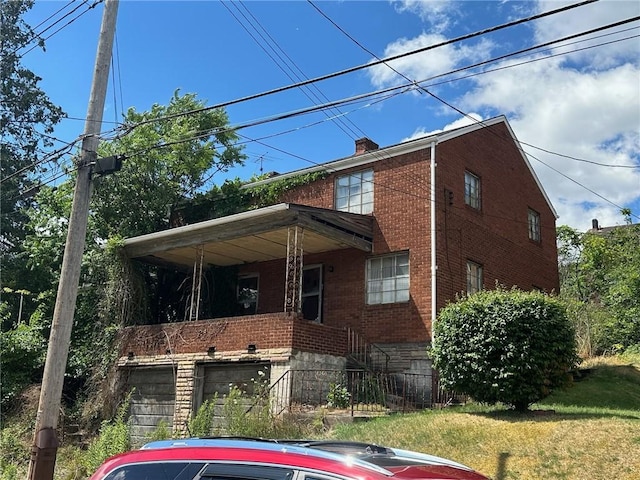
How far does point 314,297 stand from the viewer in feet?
63.1

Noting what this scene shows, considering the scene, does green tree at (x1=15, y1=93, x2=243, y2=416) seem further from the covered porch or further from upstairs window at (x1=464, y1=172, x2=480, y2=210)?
upstairs window at (x1=464, y1=172, x2=480, y2=210)

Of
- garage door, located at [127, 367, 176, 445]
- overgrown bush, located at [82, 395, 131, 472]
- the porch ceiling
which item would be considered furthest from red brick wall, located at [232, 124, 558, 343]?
overgrown bush, located at [82, 395, 131, 472]

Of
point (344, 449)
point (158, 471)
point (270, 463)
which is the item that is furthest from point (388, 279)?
point (270, 463)

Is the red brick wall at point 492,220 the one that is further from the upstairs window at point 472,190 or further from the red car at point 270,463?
the red car at point 270,463

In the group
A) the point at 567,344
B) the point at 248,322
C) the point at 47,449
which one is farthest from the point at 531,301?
the point at 47,449

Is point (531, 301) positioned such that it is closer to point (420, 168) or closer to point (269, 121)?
point (269, 121)

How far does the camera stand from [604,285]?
29484 mm

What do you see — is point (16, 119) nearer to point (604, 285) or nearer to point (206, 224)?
point (206, 224)

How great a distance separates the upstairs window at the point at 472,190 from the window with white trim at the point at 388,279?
9.57 feet

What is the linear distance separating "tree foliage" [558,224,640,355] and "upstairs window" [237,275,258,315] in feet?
29.6

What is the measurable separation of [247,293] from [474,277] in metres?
6.88

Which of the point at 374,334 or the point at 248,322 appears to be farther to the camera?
the point at 374,334

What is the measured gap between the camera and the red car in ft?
10.6

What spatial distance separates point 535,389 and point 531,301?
59.1 inches
